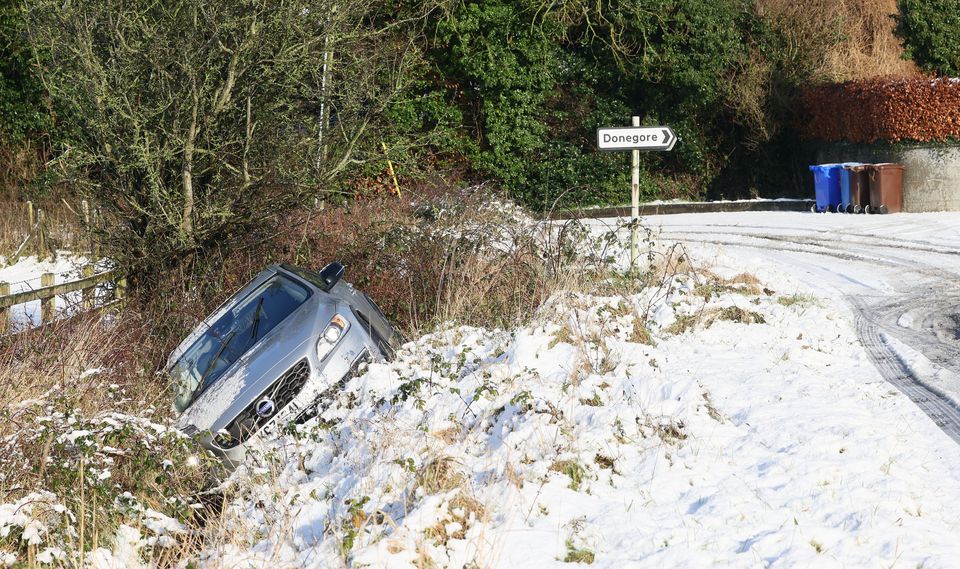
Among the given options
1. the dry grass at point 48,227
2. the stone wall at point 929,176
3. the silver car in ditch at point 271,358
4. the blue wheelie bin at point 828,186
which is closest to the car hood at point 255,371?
the silver car in ditch at point 271,358

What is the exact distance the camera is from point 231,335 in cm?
822

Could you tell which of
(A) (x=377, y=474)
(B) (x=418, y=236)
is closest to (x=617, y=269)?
(B) (x=418, y=236)

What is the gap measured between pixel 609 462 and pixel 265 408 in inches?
101

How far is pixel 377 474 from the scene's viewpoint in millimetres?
5844

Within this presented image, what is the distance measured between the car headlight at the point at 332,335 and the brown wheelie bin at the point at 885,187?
15.3 metres

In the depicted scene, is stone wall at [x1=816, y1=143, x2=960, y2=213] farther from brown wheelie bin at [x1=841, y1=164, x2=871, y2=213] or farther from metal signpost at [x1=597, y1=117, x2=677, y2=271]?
metal signpost at [x1=597, y1=117, x2=677, y2=271]

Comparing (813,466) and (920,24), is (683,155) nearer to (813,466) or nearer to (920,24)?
(920,24)

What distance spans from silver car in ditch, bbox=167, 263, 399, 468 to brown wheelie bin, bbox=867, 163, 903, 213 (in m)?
14.5

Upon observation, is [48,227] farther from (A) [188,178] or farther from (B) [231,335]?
(B) [231,335]

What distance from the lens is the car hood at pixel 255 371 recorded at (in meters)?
7.20

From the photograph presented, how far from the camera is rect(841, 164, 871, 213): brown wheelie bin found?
20.3 m

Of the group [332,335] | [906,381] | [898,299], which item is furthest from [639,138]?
[332,335]

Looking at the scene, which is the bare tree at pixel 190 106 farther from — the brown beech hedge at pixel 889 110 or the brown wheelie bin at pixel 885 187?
the brown beech hedge at pixel 889 110

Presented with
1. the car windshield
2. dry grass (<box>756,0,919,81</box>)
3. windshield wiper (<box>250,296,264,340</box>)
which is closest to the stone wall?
dry grass (<box>756,0,919,81</box>)
